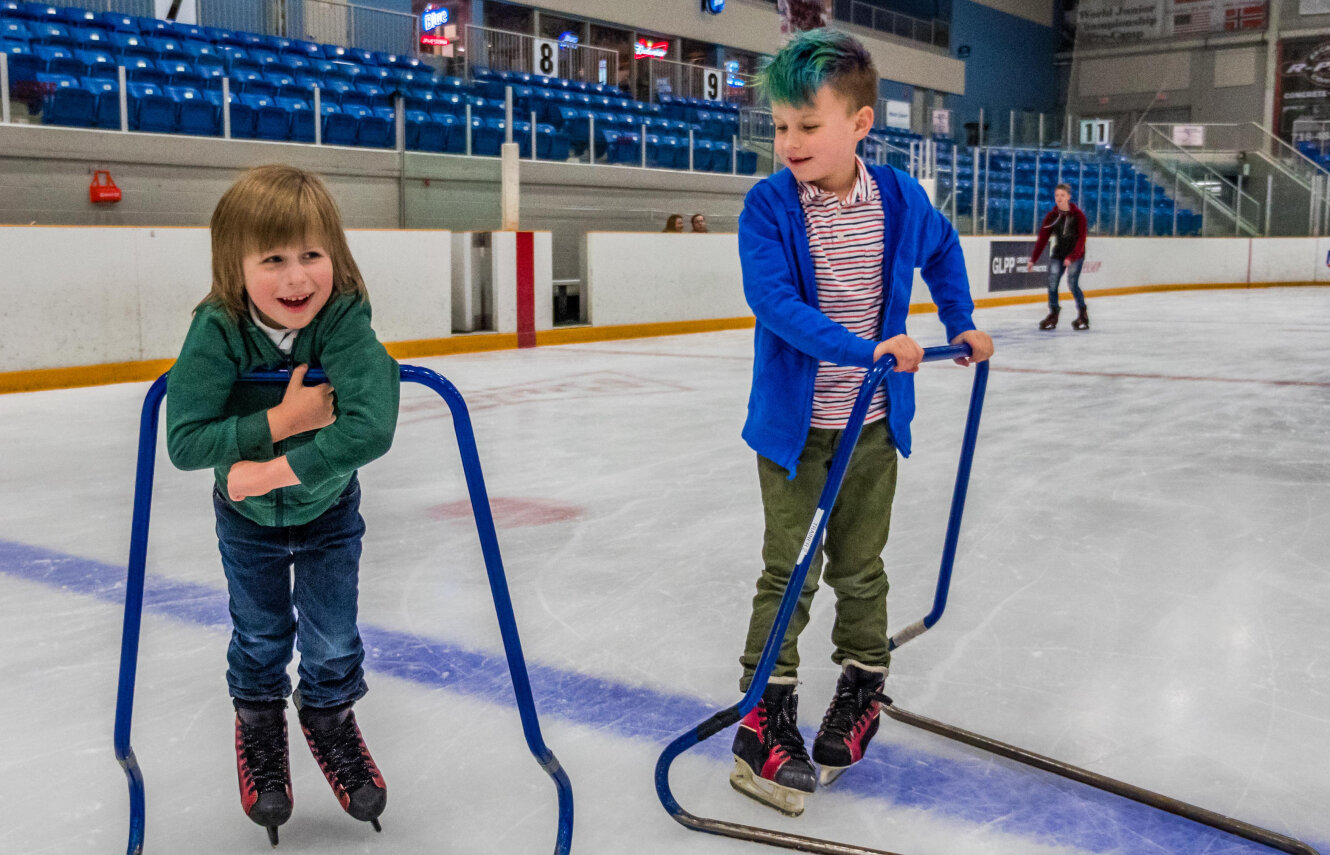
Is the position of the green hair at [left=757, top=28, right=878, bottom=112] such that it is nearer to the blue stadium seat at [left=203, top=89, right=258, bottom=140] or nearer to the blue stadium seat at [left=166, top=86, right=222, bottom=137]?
the blue stadium seat at [left=166, top=86, right=222, bottom=137]

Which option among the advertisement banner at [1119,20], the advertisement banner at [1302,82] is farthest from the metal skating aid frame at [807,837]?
the advertisement banner at [1119,20]

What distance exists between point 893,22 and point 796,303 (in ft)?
77.8

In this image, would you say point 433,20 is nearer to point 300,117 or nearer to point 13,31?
point 300,117

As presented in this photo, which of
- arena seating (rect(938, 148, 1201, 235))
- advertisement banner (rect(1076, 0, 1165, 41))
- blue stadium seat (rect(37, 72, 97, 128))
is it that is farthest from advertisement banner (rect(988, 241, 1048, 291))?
advertisement banner (rect(1076, 0, 1165, 41))

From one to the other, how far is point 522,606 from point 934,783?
48.7 inches

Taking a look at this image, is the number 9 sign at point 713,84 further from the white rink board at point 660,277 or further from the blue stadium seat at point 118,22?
the blue stadium seat at point 118,22

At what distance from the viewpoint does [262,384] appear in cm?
159

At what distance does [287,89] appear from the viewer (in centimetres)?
1102

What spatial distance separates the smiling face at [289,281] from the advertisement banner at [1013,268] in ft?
49.1

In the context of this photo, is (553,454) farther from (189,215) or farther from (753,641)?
(189,215)

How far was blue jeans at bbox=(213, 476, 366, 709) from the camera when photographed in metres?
1.64

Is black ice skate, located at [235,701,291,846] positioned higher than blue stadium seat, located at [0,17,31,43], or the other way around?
blue stadium seat, located at [0,17,31,43]

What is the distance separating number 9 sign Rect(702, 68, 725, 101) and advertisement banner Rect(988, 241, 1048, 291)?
502 centimetres

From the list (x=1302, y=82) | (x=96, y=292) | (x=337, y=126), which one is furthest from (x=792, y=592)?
(x=1302, y=82)
